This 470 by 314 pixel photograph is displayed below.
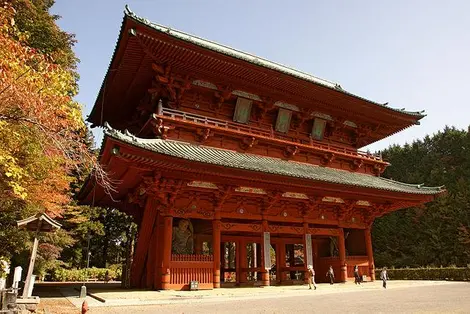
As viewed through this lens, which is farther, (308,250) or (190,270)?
(308,250)

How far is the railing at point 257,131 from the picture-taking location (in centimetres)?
1697

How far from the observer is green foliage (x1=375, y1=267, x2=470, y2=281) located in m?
30.2

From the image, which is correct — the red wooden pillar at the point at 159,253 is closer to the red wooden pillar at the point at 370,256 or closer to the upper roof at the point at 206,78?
the upper roof at the point at 206,78

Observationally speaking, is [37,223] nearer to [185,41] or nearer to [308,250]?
[185,41]

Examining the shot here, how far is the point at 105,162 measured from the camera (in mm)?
14648

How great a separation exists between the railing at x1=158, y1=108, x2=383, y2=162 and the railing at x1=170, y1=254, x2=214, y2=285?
6.12 m

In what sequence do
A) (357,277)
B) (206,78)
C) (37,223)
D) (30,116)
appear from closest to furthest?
1. (30,116)
2. (37,223)
3. (206,78)
4. (357,277)

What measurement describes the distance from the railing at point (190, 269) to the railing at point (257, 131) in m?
6.12

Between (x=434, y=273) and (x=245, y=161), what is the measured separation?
82.7 ft

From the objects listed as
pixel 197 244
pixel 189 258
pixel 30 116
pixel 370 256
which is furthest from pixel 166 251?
pixel 370 256

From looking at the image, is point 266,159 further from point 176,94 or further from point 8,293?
point 8,293

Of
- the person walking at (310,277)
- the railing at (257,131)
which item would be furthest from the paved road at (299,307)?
the railing at (257,131)

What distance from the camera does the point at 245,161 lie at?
1695 centimetres

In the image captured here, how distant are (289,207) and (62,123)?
39.5ft
